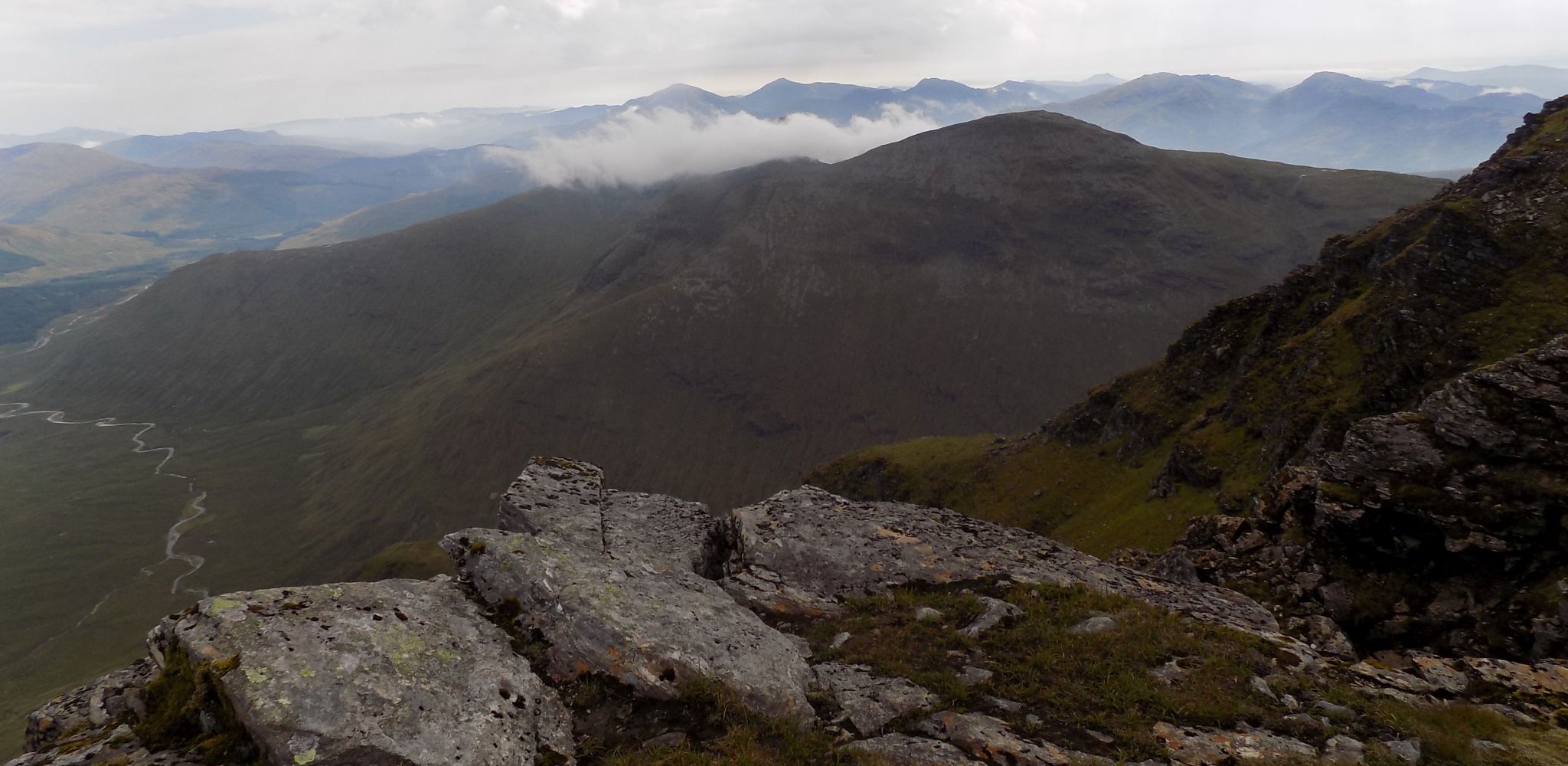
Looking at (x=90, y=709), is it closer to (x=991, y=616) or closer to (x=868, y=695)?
(x=868, y=695)

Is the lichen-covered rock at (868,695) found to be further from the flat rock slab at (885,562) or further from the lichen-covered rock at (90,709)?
the lichen-covered rock at (90,709)

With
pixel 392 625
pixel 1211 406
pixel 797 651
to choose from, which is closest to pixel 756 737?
pixel 797 651

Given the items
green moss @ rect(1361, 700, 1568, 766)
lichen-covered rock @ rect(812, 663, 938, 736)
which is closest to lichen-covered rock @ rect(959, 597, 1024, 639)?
lichen-covered rock @ rect(812, 663, 938, 736)

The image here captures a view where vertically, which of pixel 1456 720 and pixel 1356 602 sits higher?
pixel 1456 720

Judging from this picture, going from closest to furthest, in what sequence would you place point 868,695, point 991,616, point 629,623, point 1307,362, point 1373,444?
point 868,695 → point 629,623 → point 991,616 → point 1373,444 → point 1307,362

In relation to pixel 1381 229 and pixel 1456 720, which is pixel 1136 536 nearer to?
pixel 1381 229

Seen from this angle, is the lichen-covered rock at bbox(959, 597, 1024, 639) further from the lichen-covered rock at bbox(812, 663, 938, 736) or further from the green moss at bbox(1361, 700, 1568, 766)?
the green moss at bbox(1361, 700, 1568, 766)

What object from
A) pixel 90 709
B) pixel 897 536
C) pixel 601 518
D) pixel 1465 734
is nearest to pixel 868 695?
pixel 897 536
